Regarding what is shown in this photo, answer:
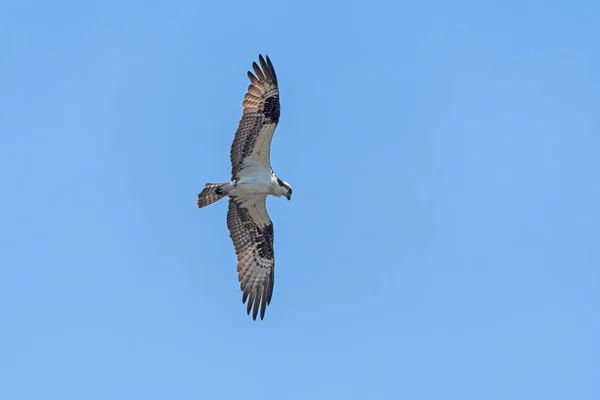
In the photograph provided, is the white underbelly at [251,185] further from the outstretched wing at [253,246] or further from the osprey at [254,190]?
the outstretched wing at [253,246]

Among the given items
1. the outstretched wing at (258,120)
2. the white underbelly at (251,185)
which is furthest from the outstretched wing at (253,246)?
the outstretched wing at (258,120)

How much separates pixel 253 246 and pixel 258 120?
3.14 metres

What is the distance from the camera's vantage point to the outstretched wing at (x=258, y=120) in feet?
76.2

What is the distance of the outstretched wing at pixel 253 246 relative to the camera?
24344 millimetres

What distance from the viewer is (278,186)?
78.3 feet

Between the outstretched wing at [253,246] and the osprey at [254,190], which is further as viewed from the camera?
the outstretched wing at [253,246]

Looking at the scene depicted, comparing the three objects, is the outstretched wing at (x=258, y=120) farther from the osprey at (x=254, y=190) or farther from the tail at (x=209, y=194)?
the tail at (x=209, y=194)

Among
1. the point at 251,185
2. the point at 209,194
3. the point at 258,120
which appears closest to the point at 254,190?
the point at 251,185

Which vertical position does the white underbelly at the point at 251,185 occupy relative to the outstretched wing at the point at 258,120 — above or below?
below

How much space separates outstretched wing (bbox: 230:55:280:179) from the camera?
23.2 metres

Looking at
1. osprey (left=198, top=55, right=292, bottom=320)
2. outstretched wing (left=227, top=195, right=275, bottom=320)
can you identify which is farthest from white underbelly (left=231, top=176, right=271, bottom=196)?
outstretched wing (left=227, top=195, right=275, bottom=320)

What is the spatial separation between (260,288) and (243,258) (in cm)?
79

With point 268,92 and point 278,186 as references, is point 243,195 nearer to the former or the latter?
point 278,186

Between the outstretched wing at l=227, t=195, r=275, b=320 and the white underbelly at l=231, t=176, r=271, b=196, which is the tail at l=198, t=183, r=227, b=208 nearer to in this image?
the white underbelly at l=231, t=176, r=271, b=196
